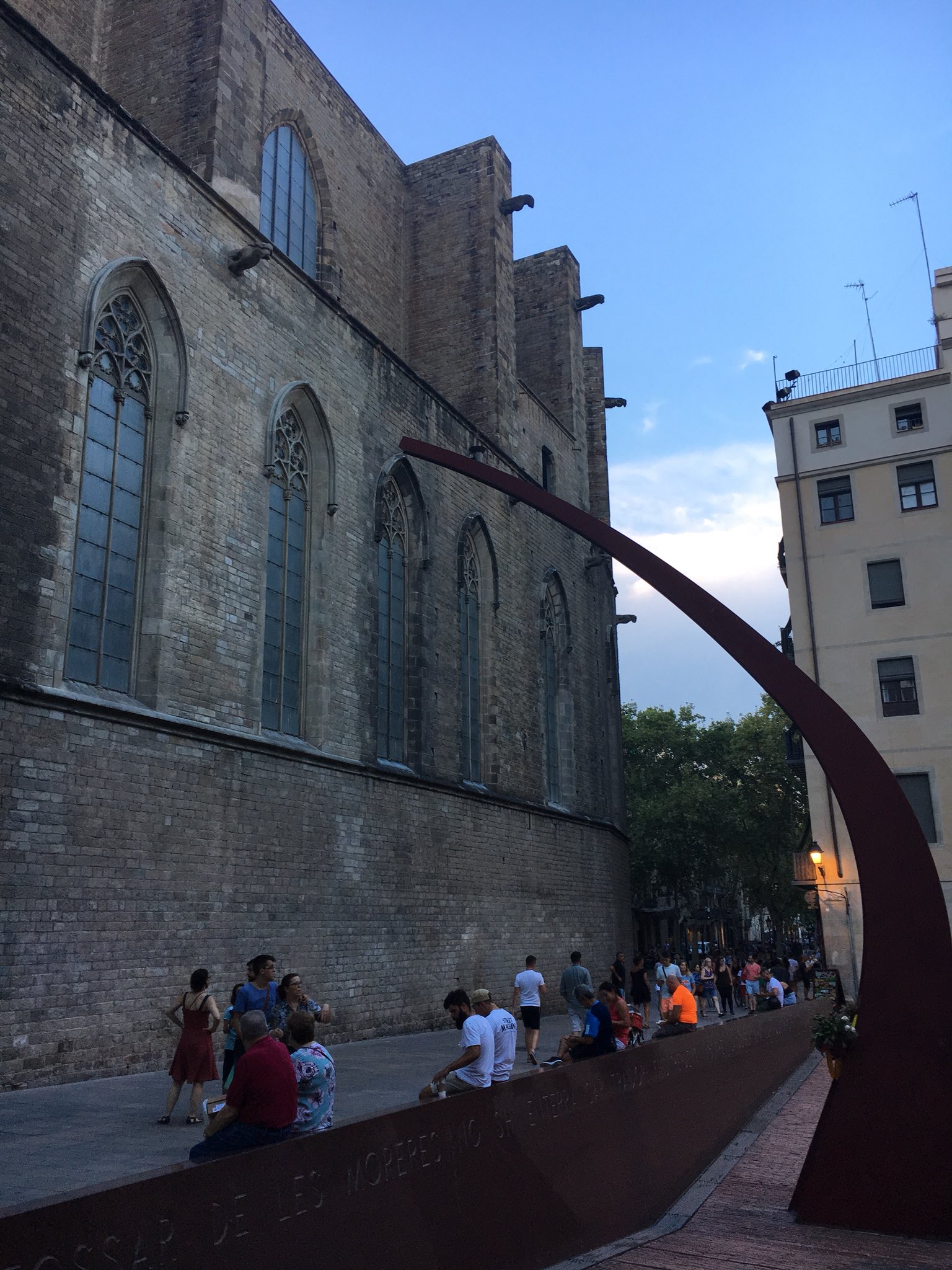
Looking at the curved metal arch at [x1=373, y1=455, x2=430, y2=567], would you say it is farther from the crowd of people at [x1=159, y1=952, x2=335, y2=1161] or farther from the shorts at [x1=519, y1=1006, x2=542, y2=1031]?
the crowd of people at [x1=159, y1=952, x2=335, y2=1161]

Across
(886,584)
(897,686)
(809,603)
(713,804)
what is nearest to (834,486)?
(886,584)

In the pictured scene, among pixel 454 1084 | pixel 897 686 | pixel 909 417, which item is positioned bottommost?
pixel 454 1084

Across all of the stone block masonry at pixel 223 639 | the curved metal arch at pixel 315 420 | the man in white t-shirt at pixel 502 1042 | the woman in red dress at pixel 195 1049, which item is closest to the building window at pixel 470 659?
the stone block masonry at pixel 223 639

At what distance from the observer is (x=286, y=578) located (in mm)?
15883

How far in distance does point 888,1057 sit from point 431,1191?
3507mm

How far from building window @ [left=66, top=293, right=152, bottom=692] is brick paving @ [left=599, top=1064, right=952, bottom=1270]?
8583mm

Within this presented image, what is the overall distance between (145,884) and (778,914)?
41.6 m

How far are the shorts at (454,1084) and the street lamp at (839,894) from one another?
18.8 metres

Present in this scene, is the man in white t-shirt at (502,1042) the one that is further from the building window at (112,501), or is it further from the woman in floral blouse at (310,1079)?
the building window at (112,501)

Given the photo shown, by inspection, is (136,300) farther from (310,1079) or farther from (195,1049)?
(310,1079)

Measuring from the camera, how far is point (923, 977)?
22.1ft

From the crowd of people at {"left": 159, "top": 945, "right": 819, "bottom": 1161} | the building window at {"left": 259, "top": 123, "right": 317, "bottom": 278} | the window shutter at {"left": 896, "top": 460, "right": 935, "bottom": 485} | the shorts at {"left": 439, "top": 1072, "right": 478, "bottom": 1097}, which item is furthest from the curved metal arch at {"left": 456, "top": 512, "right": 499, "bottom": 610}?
the shorts at {"left": 439, "top": 1072, "right": 478, "bottom": 1097}

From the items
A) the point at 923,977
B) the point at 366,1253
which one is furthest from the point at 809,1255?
the point at 366,1253

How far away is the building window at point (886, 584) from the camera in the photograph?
85.9 feet
